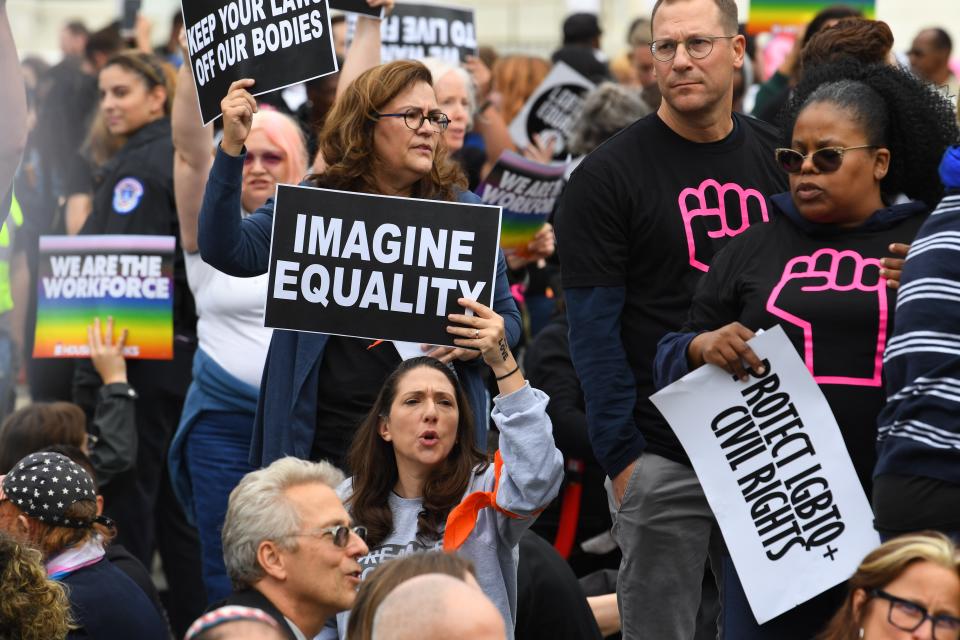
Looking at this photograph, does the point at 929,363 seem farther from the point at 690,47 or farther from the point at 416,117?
the point at 416,117

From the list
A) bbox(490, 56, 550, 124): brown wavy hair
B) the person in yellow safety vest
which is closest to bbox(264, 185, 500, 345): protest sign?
the person in yellow safety vest

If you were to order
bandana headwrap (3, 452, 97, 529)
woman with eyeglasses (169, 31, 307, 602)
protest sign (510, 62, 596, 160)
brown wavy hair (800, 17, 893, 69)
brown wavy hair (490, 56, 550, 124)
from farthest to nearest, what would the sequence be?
brown wavy hair (490, 56, 550, 124) → protest sign (510, 62, 596, 160) → woman with eyeglasses (169, 31, 307, 602) → brown wavy hair (800, 17, 893, 69) → bandana headwrap (3, 452, 97, 529)

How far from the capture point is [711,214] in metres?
4.99

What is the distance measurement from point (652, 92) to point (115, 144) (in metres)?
2.84

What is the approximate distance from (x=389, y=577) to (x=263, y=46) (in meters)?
2.53

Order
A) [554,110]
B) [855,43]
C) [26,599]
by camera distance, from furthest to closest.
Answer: [554,110] < [855,43] < [26,599]

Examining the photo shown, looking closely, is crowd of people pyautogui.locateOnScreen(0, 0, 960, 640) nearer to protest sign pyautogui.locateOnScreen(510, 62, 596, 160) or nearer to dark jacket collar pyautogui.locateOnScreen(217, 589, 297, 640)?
dark jacket collar pyautogui.locateOnScreen(217, 589, 297, 640)

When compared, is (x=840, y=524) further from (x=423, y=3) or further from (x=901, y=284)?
(x=423, y=3)

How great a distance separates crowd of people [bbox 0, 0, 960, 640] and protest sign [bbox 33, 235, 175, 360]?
0.74 m

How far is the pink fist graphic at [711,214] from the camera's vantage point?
497cm

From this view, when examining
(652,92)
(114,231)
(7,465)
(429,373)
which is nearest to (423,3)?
(652,92)

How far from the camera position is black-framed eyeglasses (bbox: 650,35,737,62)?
4.98 m

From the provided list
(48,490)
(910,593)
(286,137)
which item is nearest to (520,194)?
→ (286,137)

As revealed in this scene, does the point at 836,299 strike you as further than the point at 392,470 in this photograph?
No
